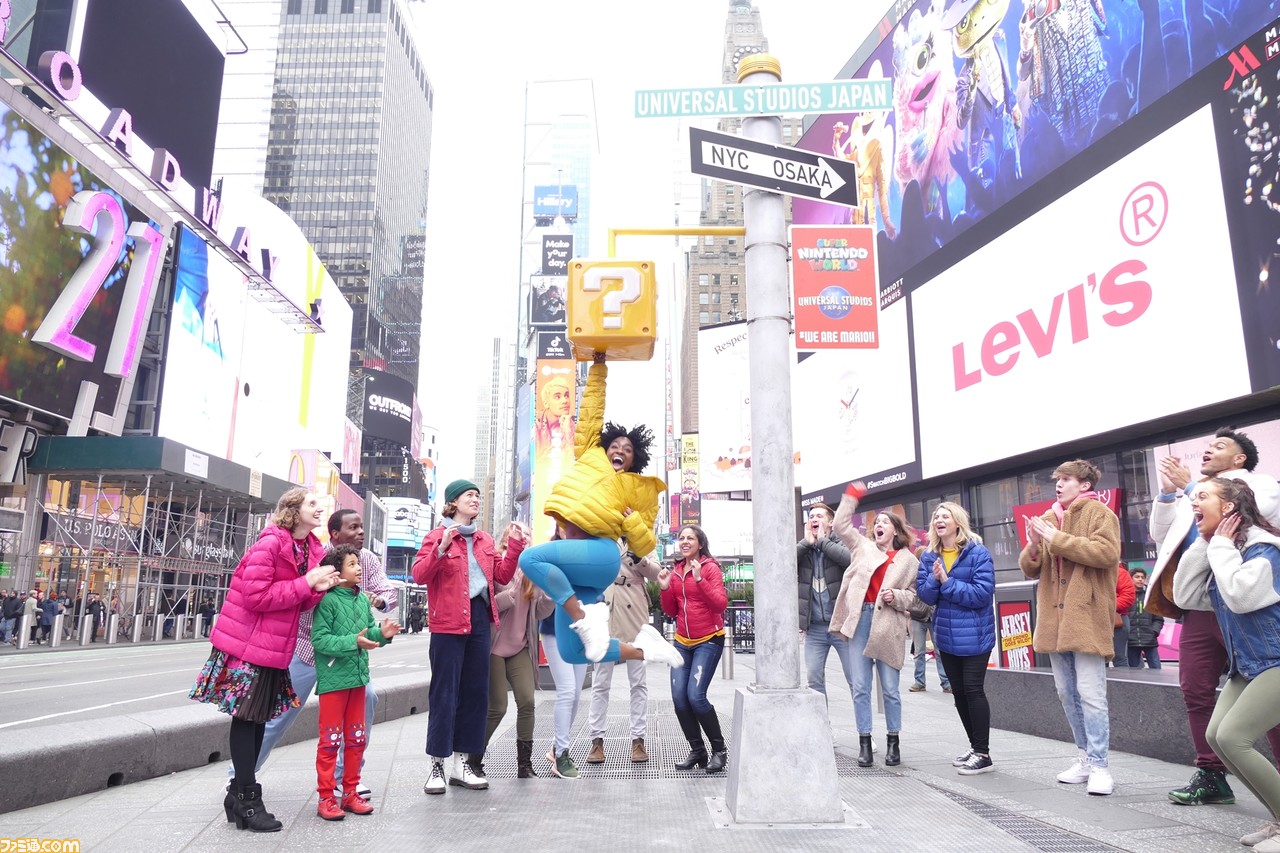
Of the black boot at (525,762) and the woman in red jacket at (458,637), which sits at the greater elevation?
the woman in red jacket at (458,637)

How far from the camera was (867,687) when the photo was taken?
21.0ft

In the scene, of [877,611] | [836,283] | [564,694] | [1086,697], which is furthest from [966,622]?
[564,694]

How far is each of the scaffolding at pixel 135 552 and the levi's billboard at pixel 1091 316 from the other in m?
26.1

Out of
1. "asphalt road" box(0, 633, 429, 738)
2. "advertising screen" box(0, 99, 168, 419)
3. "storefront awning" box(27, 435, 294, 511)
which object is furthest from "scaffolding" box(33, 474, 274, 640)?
"asphalt road" box(0, 633, 429, 738)

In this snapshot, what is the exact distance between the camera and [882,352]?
2142cm

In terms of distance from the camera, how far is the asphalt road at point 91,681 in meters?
9.94

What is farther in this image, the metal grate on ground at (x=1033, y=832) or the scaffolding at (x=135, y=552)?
the scaffolding at (x=135, y=552)

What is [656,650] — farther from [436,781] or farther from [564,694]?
[564,694]

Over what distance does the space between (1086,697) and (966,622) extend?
851 millimetres

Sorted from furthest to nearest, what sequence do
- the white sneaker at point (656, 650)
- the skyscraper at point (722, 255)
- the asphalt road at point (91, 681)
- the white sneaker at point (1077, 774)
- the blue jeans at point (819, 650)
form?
1. the skyscraper at point (722, 255)
2. the asphalt road at point (91, 681)
3. the blue jeans at point (819, 650)
4. the white sneaker at point (1077, 774)
5. the white sneaker at point (656, 650)

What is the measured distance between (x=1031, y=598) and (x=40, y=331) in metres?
26.4

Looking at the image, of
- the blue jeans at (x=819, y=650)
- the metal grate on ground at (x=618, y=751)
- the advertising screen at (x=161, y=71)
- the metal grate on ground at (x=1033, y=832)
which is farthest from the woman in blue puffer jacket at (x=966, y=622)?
the advertising screen at (x=161, y=71)

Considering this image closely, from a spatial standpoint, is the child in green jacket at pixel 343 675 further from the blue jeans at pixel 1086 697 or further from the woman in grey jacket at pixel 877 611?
the blue jeans at pixel 1086 697

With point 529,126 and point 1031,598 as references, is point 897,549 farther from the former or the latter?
point 529,126
